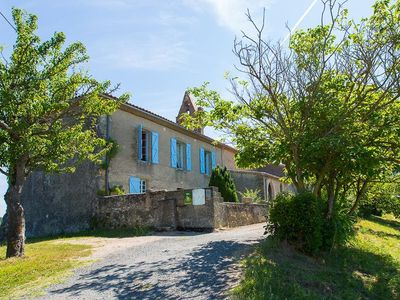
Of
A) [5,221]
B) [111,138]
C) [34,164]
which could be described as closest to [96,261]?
[34,164]

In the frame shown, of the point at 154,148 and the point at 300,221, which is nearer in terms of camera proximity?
the point at 300,221

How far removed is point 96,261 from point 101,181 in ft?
24.2

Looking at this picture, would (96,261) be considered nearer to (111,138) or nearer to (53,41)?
(53,41)

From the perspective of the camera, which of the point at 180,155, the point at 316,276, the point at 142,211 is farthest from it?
the point at 180,155

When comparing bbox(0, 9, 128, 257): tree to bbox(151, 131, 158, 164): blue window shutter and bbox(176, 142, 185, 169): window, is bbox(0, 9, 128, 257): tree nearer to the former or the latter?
bbox(151, 131, 158, 164): blue window shutter

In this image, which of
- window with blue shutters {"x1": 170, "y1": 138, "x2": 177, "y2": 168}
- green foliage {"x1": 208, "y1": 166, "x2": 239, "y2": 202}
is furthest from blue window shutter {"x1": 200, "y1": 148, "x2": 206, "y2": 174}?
green foliage {"x1": 208, "y1": 166, "x2": 239, "y2": 202}

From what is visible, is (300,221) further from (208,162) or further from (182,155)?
(208,162)

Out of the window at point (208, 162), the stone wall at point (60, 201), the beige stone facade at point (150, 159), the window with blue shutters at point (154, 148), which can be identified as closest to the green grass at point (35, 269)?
the stone wall at point (60, 201)

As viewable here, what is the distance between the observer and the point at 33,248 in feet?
35.7

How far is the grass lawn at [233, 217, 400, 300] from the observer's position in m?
6.29

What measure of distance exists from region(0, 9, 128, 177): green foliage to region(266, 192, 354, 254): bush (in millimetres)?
5134

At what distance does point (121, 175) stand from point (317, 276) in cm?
1061

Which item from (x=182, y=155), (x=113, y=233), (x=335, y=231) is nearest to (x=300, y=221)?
(x=335, y=231)

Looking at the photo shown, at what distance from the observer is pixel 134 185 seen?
17.1 m
